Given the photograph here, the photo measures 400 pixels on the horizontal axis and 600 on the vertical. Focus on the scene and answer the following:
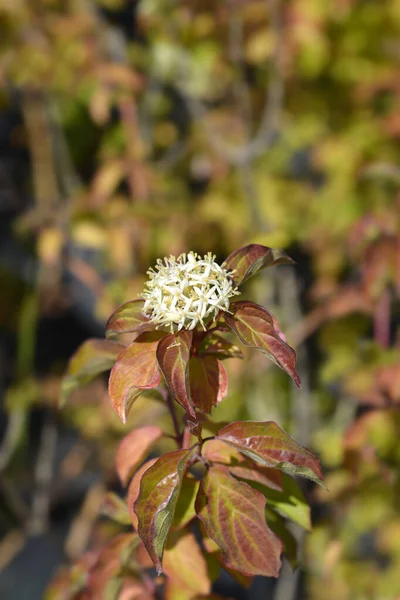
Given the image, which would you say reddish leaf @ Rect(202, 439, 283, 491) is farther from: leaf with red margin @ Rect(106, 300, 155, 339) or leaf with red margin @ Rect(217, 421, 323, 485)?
leaf with red margin @ Rect(106, 300, 155, 339)

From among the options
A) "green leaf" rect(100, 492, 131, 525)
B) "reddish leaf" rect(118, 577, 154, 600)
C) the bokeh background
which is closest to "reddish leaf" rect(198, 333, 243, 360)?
"green leaf" rect(100, 492, 131, 525)

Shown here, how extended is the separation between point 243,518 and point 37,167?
6.74 feet

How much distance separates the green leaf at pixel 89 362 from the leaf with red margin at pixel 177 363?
12cm

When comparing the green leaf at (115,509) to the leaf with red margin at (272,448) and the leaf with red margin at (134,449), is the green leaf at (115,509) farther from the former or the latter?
the leaf with red margin at (272,448)

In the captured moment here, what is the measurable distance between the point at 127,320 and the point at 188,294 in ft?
0.27

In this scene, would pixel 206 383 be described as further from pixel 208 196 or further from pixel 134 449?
pixel 208 196

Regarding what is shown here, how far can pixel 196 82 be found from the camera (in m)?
2.07

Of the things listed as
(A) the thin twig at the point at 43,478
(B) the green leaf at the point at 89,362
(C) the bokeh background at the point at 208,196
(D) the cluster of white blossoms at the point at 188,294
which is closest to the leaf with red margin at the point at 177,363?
(D) the cluster of white blossoms at the point at 188,294

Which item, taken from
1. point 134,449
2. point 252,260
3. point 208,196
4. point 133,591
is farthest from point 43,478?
point 252,260

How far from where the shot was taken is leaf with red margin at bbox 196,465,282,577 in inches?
20.7

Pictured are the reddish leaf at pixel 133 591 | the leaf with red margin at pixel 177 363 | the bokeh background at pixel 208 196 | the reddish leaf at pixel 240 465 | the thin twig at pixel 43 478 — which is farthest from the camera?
the thin twig at pixel 43 478

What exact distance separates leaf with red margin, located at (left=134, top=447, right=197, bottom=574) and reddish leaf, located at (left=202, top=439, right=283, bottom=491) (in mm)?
66

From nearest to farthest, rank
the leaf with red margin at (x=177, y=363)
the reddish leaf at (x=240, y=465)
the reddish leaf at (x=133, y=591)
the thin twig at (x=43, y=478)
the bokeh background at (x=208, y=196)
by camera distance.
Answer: the leaf with red margin at (x=177, y=363)
the reddish leaf at (x=240, y=465)
the reddish leaf at (x=133, y=591)
the bokeh background at (x=208, y=196)
the thin twig at (x=43, y=478)

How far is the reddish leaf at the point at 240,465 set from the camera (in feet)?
1.96
